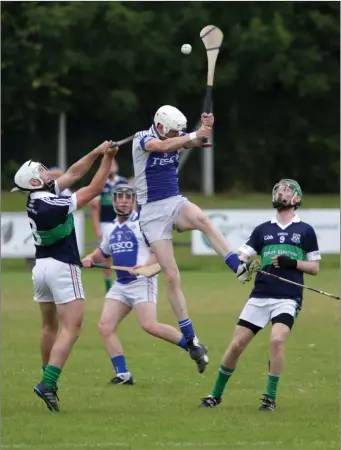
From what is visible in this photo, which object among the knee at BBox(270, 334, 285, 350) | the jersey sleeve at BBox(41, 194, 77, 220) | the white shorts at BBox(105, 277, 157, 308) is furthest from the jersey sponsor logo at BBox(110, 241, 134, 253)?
the knee at BBox(270, 334, 285, 350)

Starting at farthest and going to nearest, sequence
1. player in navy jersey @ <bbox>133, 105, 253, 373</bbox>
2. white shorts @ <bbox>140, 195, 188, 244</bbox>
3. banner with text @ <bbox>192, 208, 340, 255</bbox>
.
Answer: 1. banner with text @ <bbox>192, 208, 340, 255</bbox>
2. white shorts @ <bbox>140, 195, 188, 244</bbox>
3. player in navy jersey @ <bbox>133, 105, 253, 373</bbox>

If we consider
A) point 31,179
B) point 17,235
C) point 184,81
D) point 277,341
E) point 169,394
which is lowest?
point 169,394

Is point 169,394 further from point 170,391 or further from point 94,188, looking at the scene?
point 94,188

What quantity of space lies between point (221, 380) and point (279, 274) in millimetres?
1091

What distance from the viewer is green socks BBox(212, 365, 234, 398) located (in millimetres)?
10898

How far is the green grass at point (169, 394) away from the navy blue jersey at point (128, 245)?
120cm

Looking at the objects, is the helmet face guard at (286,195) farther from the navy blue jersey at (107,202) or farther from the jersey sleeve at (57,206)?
the navy blue jersey at (107,202)

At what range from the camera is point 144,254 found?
13.2m

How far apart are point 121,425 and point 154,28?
124 ft

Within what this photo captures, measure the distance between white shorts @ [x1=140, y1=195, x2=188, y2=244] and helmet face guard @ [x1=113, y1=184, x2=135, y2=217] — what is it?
148cm

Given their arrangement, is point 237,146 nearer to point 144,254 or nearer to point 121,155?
point 121,155

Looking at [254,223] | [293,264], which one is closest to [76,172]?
[293,264]

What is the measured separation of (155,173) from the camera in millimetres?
11719

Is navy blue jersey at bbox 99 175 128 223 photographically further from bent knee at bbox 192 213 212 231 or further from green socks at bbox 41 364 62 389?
green socks at bbox 41 364 62 389
